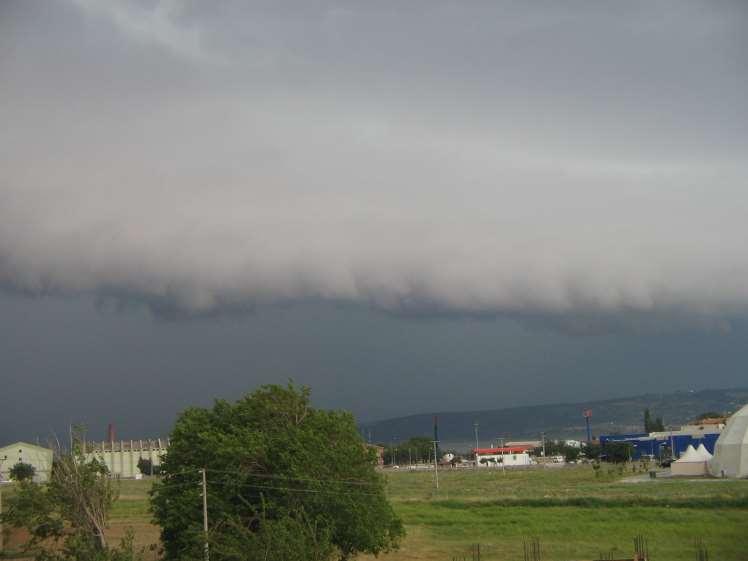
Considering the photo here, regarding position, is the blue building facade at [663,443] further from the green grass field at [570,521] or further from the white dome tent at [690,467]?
the green grass field at [570,521]

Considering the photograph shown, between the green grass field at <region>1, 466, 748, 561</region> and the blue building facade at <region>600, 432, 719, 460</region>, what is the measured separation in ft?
197

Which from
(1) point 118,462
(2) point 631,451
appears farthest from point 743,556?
(1) point 118,462

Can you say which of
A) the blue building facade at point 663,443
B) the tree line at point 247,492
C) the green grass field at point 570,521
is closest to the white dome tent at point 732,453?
the green grass field at point 570,521

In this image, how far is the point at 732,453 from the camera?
102 metres

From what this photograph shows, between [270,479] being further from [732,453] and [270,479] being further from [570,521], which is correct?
[732,453]

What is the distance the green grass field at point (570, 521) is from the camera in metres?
56.7

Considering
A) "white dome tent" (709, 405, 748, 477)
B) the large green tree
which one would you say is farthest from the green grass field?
"white dome tent" (709, 405, 748, 477)

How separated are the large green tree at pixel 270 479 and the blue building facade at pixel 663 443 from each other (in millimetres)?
104953

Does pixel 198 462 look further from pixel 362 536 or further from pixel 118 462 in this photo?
pixel 118 462

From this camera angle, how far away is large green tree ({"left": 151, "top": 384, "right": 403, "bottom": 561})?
46.1 m

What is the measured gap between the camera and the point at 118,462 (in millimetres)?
178500

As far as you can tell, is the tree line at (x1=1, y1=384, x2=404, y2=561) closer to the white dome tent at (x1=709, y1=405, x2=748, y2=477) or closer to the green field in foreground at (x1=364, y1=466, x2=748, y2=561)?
the green field in foreground at (x1=364, y1=466, x2=748, y2=561)

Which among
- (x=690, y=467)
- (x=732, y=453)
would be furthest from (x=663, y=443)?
(x=732, y=453)

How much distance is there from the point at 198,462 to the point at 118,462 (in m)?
137
